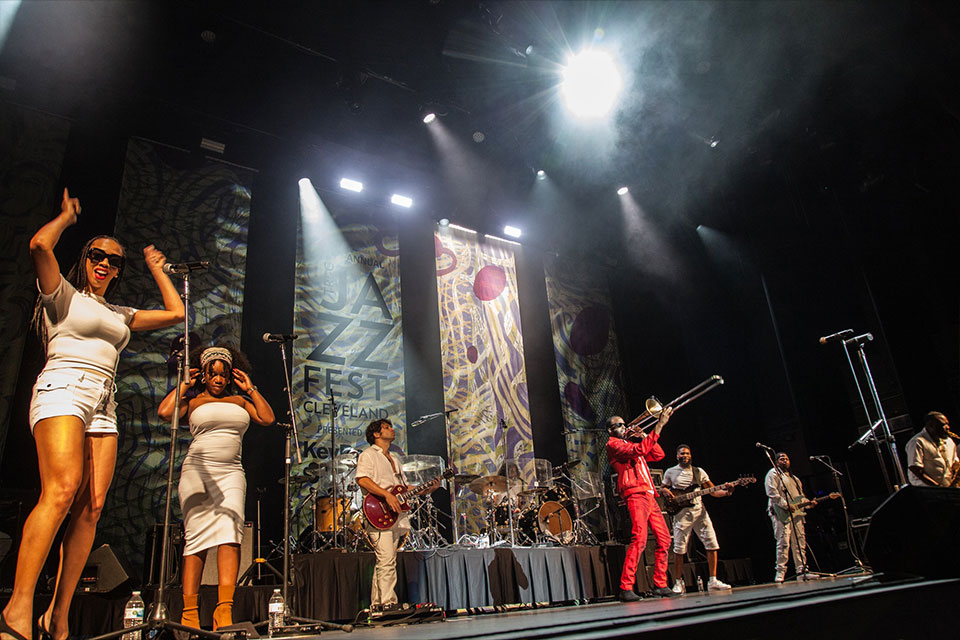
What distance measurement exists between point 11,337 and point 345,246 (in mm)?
4372

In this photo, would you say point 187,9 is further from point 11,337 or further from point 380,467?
point 380,467

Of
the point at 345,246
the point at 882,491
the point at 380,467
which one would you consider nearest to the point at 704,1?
the point at 345,246

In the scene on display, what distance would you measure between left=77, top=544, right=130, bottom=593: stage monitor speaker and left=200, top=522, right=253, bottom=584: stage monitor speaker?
0.69m

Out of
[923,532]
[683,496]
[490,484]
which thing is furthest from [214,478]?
[683,496]

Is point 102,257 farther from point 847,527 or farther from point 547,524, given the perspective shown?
point 847,527

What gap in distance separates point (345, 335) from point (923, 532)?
7162 mm

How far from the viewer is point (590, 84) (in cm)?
872

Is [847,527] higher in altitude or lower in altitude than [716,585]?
higher

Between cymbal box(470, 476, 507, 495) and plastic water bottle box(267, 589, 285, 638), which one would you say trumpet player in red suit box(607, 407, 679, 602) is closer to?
cymbal box(470, 476, 507, 495)

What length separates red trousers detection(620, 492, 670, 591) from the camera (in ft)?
19.5

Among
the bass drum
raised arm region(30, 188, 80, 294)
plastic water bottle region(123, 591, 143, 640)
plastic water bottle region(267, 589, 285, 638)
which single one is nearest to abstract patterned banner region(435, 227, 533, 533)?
the bass drum

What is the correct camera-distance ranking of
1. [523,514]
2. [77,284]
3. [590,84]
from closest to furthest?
[77,284]
[523,514]
[590,84]

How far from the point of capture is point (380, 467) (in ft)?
17.9

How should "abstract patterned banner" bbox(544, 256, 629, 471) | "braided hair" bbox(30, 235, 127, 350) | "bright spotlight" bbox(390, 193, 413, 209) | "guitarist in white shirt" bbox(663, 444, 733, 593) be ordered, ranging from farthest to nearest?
"abstract patterned banner" bbox(544, 256, 629, 471)
"bright spotlight" bbox(390, 193, 413, 209)
"guitarist in white shirt" bbox(663, 444, 733, 593)
"braided hair" bbox(30, 235, 127, 350)
